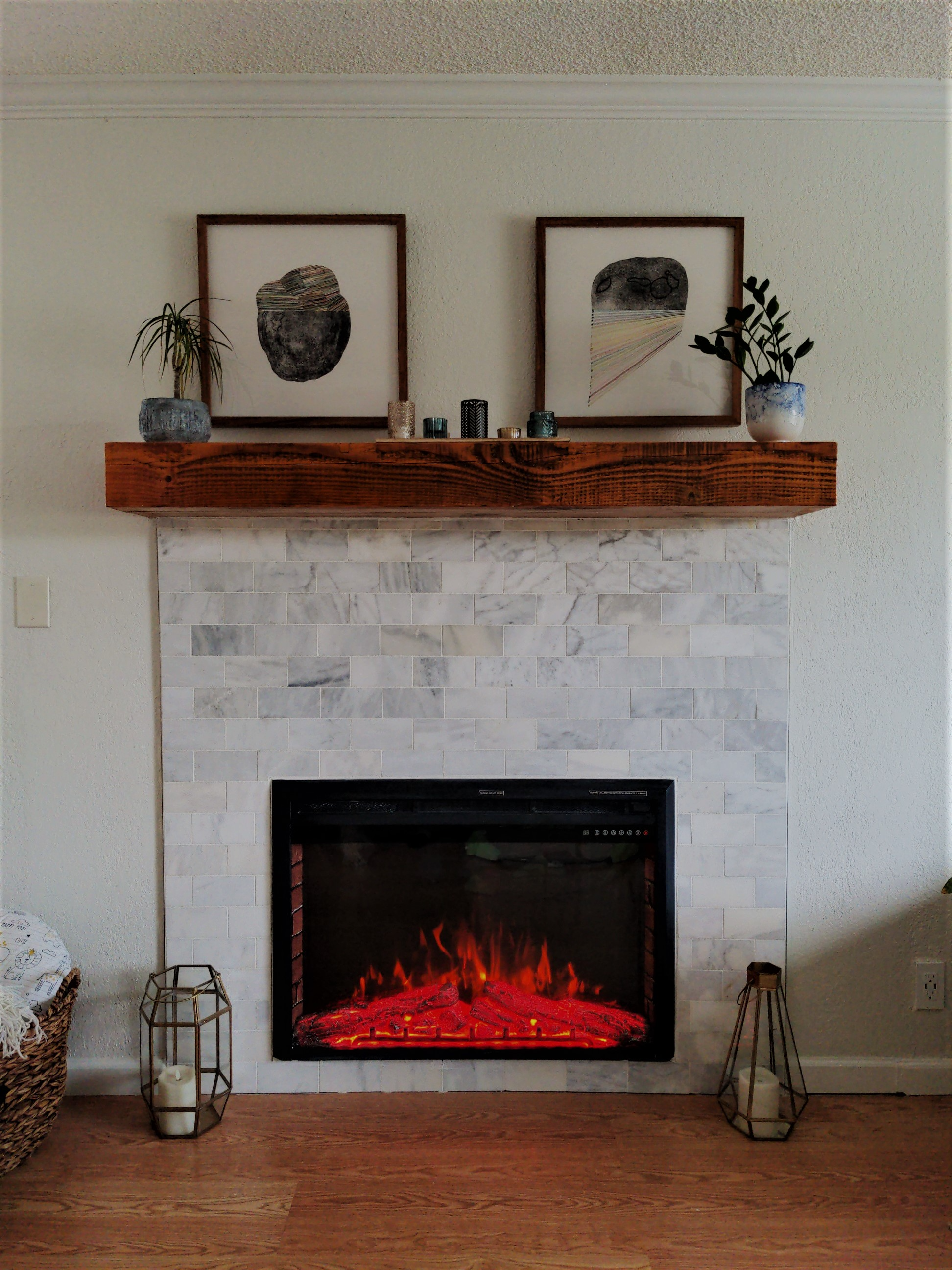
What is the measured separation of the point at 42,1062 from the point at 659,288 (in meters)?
2.11

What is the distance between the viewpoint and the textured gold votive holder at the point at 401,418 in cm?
179

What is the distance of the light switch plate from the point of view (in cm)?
199

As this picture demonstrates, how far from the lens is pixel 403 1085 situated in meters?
2.00

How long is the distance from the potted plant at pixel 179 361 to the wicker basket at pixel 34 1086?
1.20 metres

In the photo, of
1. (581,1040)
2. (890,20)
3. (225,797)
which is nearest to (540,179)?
(890,20)

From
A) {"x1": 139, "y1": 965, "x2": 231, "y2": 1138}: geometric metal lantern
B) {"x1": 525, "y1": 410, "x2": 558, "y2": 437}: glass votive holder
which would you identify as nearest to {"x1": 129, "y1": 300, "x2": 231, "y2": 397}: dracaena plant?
{"x1": 525, "y1": 410, "x2": 558, "y2": 437}: glass votive holder

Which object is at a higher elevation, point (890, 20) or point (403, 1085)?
point (890, 20)

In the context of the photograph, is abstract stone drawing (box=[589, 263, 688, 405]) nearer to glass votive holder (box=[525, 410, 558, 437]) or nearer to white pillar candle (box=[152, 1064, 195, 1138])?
glass votive holder (box=[525, 410, 558, 437])

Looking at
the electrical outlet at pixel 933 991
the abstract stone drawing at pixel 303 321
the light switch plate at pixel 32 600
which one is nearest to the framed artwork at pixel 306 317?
the abstract stone drawing at pixel 303 321

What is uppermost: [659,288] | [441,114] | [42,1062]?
[441,114]

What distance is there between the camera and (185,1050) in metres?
1.99

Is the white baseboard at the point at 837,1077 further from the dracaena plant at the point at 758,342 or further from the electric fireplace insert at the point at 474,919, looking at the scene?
the dracaena plant at the point at 758,342

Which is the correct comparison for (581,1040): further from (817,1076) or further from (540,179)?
(540,179)

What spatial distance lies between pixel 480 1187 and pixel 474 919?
1.79ft
